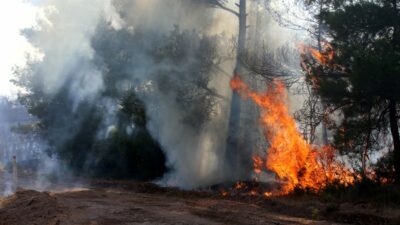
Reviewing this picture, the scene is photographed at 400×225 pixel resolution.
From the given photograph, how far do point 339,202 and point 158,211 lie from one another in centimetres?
574

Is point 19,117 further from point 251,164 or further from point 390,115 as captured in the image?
point 390,115

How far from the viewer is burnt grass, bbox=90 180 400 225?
1219 cm

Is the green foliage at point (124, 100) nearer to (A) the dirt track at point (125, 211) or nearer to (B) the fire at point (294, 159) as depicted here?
(B) the fire at point (294, 159)

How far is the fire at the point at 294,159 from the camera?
1672cm

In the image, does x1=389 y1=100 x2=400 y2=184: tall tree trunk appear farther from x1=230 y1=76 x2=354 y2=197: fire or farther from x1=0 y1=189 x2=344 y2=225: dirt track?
x1=0 y1=189 x2=344 y2=225: dirt track

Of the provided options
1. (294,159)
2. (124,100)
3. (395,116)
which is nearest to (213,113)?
(124,100)

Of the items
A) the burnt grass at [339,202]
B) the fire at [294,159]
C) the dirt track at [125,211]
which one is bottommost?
the dirt track at [125,211]

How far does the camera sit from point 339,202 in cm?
1441

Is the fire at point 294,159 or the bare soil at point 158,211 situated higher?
the fire at point 294,159

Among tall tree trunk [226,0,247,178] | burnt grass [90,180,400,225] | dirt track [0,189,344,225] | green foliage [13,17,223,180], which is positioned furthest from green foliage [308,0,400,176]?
green foliage [13,17,223,180]

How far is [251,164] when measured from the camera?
75.2 ft

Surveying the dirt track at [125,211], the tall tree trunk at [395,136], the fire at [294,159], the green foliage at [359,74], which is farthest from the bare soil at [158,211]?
the green foliage at [359,74]

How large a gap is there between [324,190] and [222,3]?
12.3 metres

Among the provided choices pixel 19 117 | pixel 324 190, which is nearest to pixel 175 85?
pixel 324 190
